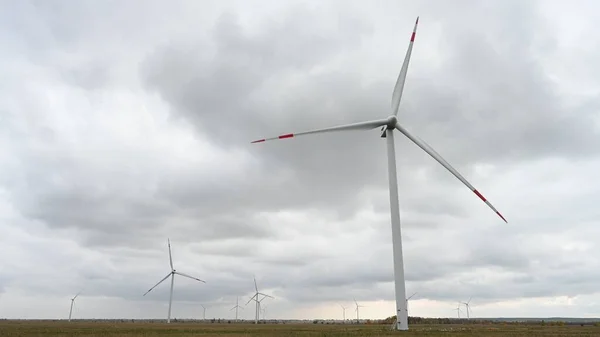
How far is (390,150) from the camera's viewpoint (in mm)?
69750

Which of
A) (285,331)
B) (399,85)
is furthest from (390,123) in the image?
(285,331)

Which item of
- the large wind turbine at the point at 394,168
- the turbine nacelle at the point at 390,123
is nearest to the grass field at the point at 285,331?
the large wind turbine at the point at 394,168

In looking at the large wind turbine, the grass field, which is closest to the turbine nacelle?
the large wind turbine

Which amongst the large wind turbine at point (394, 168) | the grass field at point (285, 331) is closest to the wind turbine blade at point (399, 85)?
the large wind turbine at point (394, 168)

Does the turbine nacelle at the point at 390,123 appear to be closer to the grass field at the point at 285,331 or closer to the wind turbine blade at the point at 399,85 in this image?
the wind turbine blade at the point at 399,85

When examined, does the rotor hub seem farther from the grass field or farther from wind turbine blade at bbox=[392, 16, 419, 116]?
the grass field

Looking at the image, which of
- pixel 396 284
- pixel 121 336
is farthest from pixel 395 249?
pixel 121 336

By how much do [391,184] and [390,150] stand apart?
5961 mm

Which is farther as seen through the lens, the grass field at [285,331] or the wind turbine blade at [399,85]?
the wind turbine blade at [399,85]

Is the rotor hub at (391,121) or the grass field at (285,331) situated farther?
the rotor hub at (391,121)

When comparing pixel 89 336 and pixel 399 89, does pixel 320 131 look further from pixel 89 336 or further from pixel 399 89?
pixel 89 336

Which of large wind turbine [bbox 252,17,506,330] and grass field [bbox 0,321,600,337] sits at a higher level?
large wind turbine [bbox 252,17,506,330]

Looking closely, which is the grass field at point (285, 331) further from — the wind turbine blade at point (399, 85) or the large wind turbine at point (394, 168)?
the wind turbine blade at point (399, 85)

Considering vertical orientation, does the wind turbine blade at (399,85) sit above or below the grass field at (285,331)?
above
